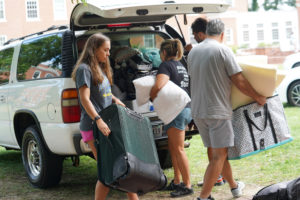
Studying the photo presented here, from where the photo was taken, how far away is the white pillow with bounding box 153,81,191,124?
17.9 ft

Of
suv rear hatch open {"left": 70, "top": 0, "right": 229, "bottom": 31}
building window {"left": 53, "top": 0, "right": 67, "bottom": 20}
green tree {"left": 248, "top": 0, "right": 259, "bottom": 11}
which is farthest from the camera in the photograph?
green tree {"left": 248, "top": 0, "right": 259, "bottom": 11}

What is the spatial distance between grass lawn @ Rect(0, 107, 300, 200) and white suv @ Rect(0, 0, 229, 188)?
25cm

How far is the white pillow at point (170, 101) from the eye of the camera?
17.9ft

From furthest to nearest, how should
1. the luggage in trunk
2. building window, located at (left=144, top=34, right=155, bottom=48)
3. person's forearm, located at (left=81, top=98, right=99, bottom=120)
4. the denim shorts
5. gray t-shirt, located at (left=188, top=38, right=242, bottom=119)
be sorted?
1. building window, located at (left=144, top=34, right=155, bottom=48)
2. the denim shorts
3. gray t-shirt, located at (left=188, top=38, right=242, bottom=119)
4. person's forearm, located at (left=81, top=98, right=99, bottom=120)
5. the luggage in trunk

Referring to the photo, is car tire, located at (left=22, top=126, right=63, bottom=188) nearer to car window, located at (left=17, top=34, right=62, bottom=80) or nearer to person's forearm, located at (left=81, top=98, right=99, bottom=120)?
car window, located at (left=17, top=34, right=62, bottom=80)

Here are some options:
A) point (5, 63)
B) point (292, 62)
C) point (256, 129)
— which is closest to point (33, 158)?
point (5, 63)

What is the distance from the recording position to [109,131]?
4398mm

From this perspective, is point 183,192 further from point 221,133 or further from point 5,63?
point 5,63

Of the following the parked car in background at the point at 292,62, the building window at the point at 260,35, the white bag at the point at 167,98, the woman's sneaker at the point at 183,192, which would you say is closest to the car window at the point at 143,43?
the white bag at the point at 167,98

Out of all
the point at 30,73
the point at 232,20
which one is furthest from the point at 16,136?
the point at 232,20

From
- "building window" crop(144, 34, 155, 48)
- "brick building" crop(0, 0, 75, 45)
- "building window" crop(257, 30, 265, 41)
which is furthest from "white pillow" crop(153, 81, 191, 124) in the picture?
"building window" crop(257, 30, 265, 41)

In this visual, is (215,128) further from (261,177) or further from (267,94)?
(261,177)

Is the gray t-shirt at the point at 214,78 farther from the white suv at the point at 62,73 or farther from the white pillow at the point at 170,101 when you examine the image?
the white suv at the point at 62,73

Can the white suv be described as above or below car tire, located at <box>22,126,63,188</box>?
above
